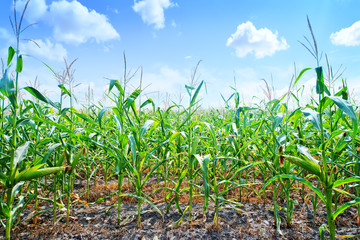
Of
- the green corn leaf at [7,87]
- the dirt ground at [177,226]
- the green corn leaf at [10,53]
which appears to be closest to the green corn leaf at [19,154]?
the green corn leaf at [7,87]

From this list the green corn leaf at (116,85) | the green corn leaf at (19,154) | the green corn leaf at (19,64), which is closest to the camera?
the green corn leaf at (19,154)

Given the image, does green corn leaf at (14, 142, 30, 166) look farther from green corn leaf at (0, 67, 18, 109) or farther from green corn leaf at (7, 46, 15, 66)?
green corn leaf at (7, 46, 15, 66)

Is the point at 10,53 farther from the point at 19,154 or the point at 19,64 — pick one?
the point at 19,154

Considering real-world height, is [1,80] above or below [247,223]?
above

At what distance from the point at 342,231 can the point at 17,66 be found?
2.77 meters

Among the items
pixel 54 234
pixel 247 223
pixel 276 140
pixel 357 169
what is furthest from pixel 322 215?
pixel 54 234

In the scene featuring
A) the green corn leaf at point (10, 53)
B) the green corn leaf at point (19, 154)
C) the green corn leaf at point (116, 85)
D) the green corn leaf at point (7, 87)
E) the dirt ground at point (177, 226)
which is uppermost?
the green corn leaf at point (10, 53)

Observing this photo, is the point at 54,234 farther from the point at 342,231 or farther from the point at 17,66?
the point at 342,231

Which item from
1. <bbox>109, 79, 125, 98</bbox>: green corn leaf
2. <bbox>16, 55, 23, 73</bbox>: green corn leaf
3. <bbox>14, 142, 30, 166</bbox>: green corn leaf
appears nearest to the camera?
<bbox>14, 142, 30, 166</bbox>: green corn leaf

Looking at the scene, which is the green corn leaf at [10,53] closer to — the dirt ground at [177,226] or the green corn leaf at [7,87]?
the green corn leaf at [7,87]

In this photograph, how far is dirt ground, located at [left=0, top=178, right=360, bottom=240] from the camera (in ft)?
5.78

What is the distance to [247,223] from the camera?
192cm

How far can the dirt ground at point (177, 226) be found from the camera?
5.78ft

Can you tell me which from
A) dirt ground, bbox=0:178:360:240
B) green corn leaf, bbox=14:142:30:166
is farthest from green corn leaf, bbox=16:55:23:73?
dirt ground, bbox=0:178:360:240
